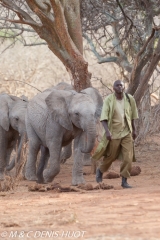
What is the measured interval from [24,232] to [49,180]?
464 centimetres

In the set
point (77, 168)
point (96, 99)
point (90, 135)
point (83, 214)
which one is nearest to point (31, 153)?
point (77, 168)

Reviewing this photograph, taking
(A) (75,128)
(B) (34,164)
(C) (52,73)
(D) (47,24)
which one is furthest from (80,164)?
(C) (52,73)

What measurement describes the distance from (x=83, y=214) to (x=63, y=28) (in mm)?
5963

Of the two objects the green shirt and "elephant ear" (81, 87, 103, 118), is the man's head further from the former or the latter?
"elephant ear" (81, 87, 103, 118)

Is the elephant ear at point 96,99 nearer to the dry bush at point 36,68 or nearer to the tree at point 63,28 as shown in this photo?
the tree at point 63,28

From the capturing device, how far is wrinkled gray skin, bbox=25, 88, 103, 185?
9258mm

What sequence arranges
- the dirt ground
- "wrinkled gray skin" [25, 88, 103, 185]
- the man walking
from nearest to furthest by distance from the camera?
the dirt ground < the man walking < "wrinkled gray skin" [25, 88, 103, 185]

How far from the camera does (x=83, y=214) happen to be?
6.42 m

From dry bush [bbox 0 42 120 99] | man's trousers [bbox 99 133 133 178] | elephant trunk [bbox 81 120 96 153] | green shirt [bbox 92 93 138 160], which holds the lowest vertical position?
man's trousers [bbox 99 133 133 178]

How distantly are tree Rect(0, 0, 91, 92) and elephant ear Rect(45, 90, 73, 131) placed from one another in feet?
6.82

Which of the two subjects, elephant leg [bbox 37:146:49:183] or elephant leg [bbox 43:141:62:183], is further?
elephant leg [bbox 37:146:49:183]

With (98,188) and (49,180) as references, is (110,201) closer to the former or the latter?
(98,188)

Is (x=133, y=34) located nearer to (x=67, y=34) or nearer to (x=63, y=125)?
(x=67, y=34)

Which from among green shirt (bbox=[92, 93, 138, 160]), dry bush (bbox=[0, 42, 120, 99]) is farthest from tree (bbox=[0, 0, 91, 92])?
dry bush (bbox=[0, 42, 120, 99])
